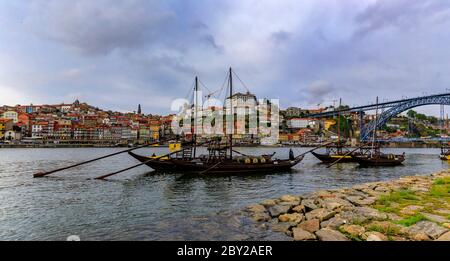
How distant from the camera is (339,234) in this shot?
9.14m

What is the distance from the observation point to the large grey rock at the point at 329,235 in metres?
8.90

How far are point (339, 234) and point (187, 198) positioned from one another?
39.1ft

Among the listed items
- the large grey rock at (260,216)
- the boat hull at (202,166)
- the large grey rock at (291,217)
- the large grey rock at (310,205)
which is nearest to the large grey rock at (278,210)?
the large grey rock at (260,216)

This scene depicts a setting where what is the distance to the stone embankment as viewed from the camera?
875cm

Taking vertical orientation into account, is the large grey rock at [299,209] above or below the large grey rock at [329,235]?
below

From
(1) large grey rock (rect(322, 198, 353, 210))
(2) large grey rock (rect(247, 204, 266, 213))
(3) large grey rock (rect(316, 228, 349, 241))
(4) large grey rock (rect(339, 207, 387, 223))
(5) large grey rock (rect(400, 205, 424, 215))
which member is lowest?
(2) large grey rock (rect(247, 204, 266, 213))

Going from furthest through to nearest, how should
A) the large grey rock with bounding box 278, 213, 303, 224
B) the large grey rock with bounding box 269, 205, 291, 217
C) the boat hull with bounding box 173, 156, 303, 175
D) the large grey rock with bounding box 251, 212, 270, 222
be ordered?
the boat hull with bounding box 173, 156, 303, 175, the large grey rock with bounding box 269, 205, 291, 217, the large grey rock with bounding box 251, 212, 270, 222, the large grey rock with bounding box 278, 213, 303, 224

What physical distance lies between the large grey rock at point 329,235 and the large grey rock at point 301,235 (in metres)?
0.24

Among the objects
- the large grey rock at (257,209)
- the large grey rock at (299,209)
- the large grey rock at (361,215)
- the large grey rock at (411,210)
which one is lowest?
the large grey rock at (257,209)

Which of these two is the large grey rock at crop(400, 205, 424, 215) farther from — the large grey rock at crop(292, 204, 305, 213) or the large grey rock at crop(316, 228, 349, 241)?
the large grey rock at crop(292, 204, 305, 213)

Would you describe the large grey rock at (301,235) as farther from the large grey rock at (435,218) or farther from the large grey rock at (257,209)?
the large grey rock at (435,218)

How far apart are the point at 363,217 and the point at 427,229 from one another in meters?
2.19

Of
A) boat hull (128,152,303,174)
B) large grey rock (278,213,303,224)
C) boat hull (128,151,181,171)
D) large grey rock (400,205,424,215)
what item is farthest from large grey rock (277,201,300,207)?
boat hull (128,151,181,171)

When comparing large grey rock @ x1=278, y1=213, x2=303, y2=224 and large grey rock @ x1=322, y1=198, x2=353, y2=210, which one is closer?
large grey rock @ x1=278, y1=213, x2=303, y2=224
